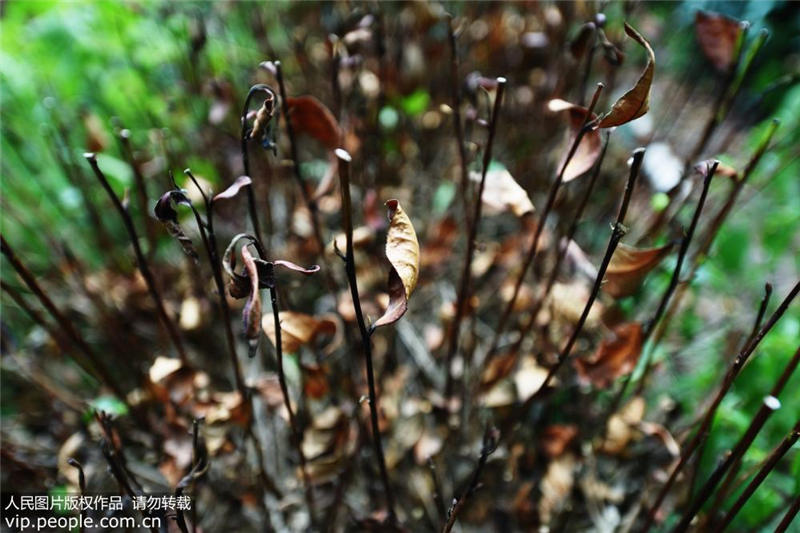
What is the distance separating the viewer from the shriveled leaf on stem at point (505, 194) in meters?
0.86

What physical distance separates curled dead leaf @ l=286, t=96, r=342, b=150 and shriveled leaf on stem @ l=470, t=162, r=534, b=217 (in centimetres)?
25

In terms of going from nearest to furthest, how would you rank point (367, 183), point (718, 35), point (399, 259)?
point (399, 259)
point (718, 35)
point (367, 183)

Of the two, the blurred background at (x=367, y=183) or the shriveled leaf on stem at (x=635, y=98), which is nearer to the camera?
the shriveled leaf on stem at (x=635, y=98)

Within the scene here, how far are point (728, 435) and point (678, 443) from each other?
8 centimetres

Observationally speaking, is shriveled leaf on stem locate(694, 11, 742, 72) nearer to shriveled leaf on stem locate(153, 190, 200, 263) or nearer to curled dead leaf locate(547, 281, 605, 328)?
curled dead leaf locate(547, 281, 605, 328)

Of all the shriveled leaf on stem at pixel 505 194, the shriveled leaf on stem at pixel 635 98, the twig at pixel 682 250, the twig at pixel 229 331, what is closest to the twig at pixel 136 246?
the twig at pixel 229 331

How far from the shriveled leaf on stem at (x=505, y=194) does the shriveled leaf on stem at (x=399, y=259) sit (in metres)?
0.28

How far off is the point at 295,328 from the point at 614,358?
519 mm

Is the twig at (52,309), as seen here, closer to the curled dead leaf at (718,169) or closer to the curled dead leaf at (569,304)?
the curled dead leaf at (569,304)

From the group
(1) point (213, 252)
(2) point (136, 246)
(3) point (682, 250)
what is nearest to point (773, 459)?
(3) point (682, 250)

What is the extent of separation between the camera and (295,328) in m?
0.87

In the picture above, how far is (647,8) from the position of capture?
2236mm

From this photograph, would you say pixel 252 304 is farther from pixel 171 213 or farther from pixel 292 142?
pixel 292 142

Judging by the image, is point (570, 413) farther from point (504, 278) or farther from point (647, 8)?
point (647, 8)
